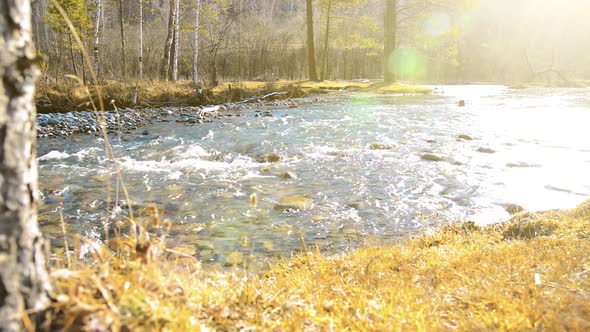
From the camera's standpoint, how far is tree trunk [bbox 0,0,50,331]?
4.06 ft

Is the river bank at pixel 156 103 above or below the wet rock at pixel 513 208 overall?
above

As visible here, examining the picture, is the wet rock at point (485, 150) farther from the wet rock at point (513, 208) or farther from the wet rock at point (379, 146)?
the wet rock at point (513, 208)

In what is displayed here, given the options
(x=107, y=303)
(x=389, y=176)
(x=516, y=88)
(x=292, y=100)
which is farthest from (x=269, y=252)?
(x=516, y=88)

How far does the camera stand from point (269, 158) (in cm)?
902

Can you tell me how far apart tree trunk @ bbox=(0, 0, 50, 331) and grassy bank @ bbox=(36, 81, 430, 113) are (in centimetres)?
1185

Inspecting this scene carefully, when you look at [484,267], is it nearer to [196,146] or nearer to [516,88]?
[196,146]

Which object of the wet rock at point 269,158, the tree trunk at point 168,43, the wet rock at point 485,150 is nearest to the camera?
the wet rock at point 269,158

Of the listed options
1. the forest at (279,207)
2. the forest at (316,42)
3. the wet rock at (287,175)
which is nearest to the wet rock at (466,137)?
the forest at (279,207)

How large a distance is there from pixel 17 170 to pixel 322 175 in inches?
261

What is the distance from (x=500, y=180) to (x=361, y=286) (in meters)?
5.53

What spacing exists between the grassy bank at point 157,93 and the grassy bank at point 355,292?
36.3 ft

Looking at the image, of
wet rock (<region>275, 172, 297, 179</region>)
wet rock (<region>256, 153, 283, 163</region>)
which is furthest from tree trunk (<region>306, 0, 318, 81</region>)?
wet rock (<region>275, 172, 297, 179</region>)

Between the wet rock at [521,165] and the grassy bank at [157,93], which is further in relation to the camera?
the grassy bank at [157,93]

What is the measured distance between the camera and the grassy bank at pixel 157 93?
13656 millimetres
